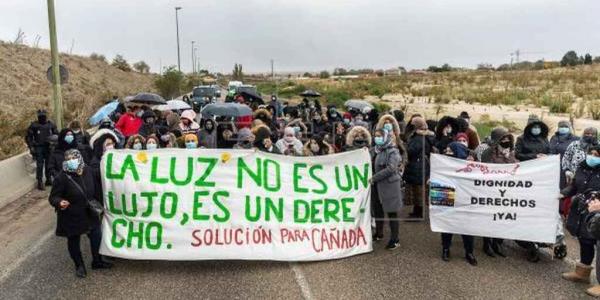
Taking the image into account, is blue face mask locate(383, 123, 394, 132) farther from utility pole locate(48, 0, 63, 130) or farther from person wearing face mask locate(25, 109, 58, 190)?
utility pole locate(48, 0, 63, 130)

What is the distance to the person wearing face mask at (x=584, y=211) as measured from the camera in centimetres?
607

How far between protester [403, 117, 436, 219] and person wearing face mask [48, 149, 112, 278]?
465cm

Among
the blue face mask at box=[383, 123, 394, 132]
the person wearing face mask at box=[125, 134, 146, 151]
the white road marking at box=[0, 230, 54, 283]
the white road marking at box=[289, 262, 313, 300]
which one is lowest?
the white road marking at box=[289, 262, 313, 300]

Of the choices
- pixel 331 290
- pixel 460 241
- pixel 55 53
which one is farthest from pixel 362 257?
pixel 55 53

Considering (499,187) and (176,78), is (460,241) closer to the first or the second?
(499,187)

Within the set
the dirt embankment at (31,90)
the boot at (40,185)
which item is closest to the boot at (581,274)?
the boot at (40,185)

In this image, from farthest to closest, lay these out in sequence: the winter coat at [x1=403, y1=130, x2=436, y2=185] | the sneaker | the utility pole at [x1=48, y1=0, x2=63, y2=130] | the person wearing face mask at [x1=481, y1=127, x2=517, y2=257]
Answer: the utility pole at [x1=48, y1=0, x2=63, y2=130], the winter coat at [x1=403, y1=130, x2=436, y2=185], the sneaker, the person wearing face mask at [x1=481, y1=127, x2=517, y2=257]

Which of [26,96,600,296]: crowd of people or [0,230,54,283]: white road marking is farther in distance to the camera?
[0,230,54,283]: white road marking

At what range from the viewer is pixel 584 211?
19.7ft

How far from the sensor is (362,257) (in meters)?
7.05

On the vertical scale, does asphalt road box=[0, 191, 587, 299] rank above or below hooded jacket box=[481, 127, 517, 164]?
below

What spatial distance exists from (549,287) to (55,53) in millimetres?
13182

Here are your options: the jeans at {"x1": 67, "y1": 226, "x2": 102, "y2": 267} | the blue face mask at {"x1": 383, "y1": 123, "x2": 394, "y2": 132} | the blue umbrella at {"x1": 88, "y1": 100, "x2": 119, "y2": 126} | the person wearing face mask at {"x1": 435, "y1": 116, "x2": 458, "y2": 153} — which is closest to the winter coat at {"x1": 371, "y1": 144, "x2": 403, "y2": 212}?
the blue face mask at {"x1": 383, "y1": 123, "x2": 394, "y2": 132}

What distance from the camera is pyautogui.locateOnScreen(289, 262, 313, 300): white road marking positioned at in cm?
577
